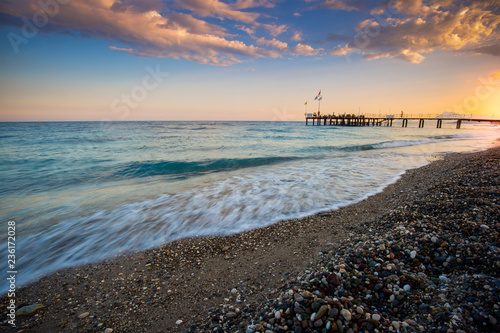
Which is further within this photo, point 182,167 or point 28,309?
point 182,167

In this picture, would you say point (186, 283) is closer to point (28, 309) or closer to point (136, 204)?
point (28, 309)

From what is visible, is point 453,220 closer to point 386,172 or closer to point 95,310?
point 95,310

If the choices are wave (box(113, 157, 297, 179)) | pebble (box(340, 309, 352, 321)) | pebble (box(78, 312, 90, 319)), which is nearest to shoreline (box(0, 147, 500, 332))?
pebble (box(78, 312, 90, 319))

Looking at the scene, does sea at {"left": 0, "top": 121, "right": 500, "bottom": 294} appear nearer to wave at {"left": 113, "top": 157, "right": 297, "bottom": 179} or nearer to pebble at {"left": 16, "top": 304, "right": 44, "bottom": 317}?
wave at {"left": 113, "top": 157, "right": 297, "bottom": 179}

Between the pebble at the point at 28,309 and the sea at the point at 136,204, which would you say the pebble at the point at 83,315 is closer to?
the pebble at the point at 28,309

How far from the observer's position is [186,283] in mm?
3127

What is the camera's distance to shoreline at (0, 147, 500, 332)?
254 centimetres

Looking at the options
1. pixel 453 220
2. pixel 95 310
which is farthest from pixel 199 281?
pixel 453 220

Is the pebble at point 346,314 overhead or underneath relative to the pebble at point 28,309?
overhead

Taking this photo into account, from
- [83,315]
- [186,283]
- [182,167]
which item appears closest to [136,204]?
[83,315]

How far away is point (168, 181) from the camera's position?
9844 mm

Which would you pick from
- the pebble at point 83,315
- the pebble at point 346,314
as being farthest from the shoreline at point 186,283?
the pebble at point 346,314

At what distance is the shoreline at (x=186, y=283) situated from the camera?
2535mm

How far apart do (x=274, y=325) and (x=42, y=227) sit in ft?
21.2
